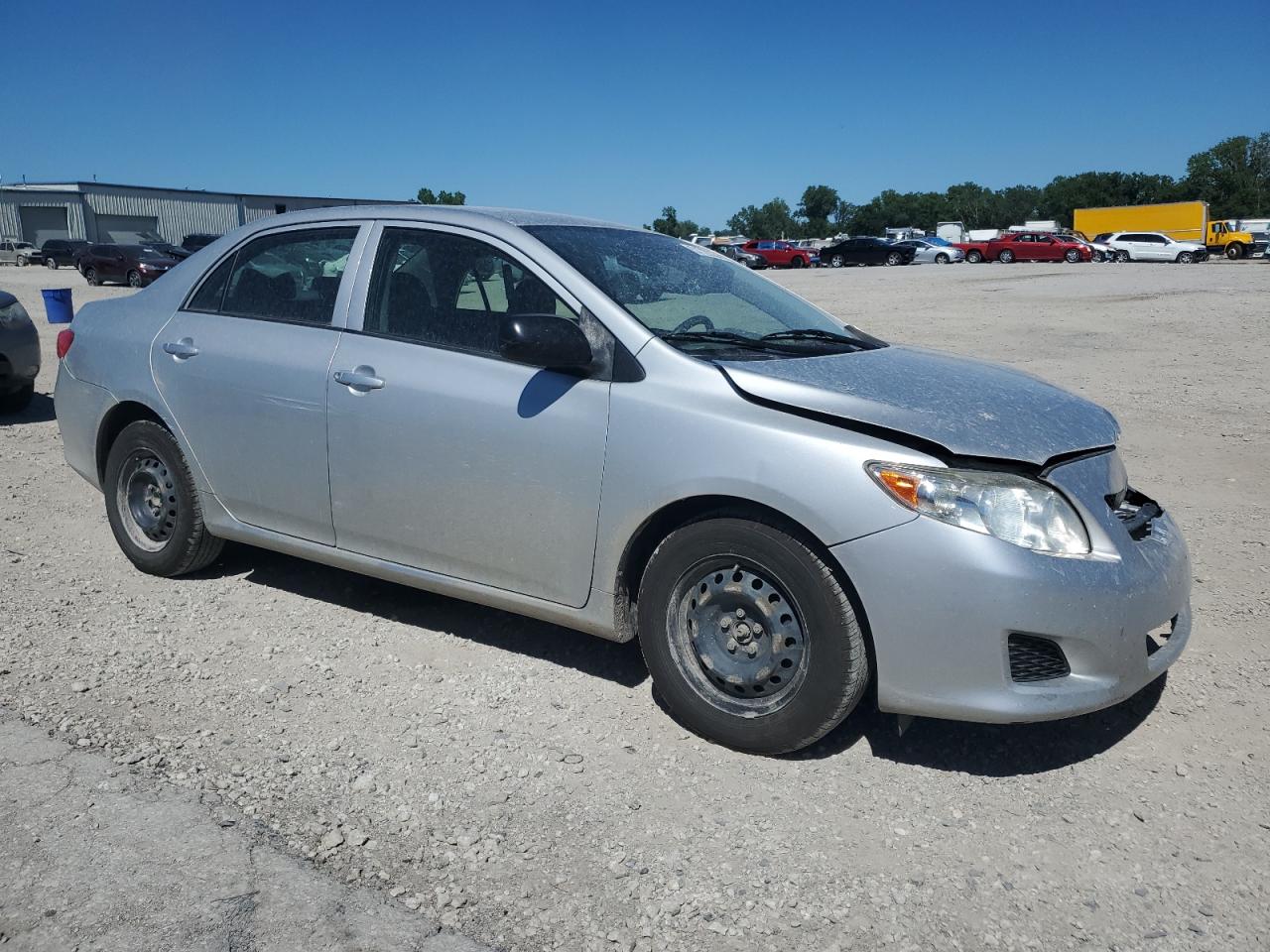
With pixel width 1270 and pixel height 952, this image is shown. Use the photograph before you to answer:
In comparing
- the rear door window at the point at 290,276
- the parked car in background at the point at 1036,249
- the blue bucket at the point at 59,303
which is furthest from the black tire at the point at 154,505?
the parked car in background at the point at 1036,249

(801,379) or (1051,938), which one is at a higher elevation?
(801,379)

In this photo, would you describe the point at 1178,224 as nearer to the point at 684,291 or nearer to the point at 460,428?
the point at 684,291

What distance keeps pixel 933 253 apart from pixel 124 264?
1443 inches

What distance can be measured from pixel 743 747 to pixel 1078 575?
1178 millimetres

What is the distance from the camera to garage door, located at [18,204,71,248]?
74.6 m

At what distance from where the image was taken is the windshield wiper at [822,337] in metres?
4.19

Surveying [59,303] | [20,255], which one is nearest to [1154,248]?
[59,303]

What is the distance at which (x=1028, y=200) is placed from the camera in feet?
419

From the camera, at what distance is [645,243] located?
4.51 m

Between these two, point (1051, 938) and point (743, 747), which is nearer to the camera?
point (1051, 938)

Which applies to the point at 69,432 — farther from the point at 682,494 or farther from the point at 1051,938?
the point at 1051,938

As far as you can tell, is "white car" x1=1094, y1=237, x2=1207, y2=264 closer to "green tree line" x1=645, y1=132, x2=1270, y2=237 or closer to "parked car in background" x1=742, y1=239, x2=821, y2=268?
"parked car in background" x1=742, y1=239, x2=821, y2=268

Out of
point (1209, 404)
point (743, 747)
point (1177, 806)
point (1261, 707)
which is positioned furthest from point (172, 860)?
point (1209, 404)

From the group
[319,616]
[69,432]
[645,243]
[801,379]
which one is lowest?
[319,616]
